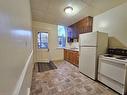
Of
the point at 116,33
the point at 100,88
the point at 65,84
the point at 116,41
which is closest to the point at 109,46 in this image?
the point at 116,41

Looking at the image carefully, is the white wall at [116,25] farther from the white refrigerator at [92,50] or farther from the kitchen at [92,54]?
the white refrigerator at [92,50]

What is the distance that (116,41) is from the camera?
2.98 metres

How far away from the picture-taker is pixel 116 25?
295 centimetres

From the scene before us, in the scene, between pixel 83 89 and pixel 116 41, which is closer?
pixel 83 89

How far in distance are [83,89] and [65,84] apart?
552mm

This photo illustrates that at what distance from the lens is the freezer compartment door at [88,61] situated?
9.50 feet

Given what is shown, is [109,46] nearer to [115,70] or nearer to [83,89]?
[115,70]

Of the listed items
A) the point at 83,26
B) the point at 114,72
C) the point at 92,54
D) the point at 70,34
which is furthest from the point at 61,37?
the point at 114,72

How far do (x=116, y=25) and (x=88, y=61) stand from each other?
1.59 m

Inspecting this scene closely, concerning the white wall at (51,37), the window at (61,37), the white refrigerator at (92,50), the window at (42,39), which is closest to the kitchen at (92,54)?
the white refrigerator at (92,50)


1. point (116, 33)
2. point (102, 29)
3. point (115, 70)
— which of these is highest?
point (102, 29)

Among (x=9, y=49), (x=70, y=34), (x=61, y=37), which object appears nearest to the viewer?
(x=9, y=49)

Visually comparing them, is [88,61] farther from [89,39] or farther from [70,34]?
[70,34]

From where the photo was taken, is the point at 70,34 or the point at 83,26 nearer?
the point at 83,26
